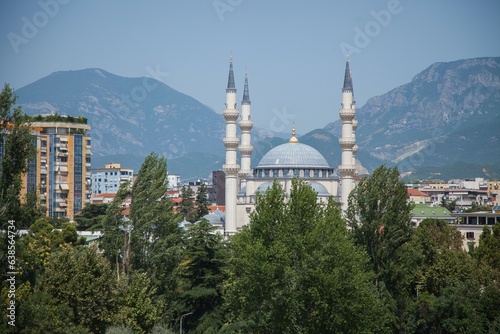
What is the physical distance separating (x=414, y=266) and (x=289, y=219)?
9553 mm

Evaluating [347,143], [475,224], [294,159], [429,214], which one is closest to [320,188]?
[294,159]

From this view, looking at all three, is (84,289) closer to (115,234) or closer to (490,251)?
(115,234)

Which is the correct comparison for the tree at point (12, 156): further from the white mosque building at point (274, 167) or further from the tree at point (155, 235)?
the white mosque building at point (274, 167)

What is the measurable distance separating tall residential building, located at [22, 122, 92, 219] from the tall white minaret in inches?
539

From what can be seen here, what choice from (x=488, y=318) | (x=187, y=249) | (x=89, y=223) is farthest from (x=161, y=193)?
(x=89, y=223)

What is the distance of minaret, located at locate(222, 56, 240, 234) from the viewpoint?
7675 centimetres

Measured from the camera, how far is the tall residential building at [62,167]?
85188 millimetres

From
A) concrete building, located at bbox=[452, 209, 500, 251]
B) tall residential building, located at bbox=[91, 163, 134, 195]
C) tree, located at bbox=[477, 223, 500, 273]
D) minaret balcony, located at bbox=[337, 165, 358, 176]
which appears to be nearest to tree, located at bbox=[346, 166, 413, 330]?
tree, located at bbox=[477, 223, 500, 273]

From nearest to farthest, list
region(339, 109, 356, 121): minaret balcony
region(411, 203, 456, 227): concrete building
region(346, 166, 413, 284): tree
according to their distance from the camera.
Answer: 1. region(346, 166, 413, 284): tree
2. region(339, 109, 356, 121): minaret balcony
3. region(411, 203, 456, 227): concrete building

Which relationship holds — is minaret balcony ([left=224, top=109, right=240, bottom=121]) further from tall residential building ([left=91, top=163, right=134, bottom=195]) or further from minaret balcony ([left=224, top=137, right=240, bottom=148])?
tall residential building ([left=91, top=163, right=134, bottom=195])

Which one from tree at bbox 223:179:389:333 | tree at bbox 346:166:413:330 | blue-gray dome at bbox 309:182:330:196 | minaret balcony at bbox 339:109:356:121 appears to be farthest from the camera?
blue-gray dome at bbox 309:182:330:196

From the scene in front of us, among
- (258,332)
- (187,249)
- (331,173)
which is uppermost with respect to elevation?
(331,173)

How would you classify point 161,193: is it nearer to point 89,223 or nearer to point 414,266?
point 414,266

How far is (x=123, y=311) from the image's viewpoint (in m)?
36.8
